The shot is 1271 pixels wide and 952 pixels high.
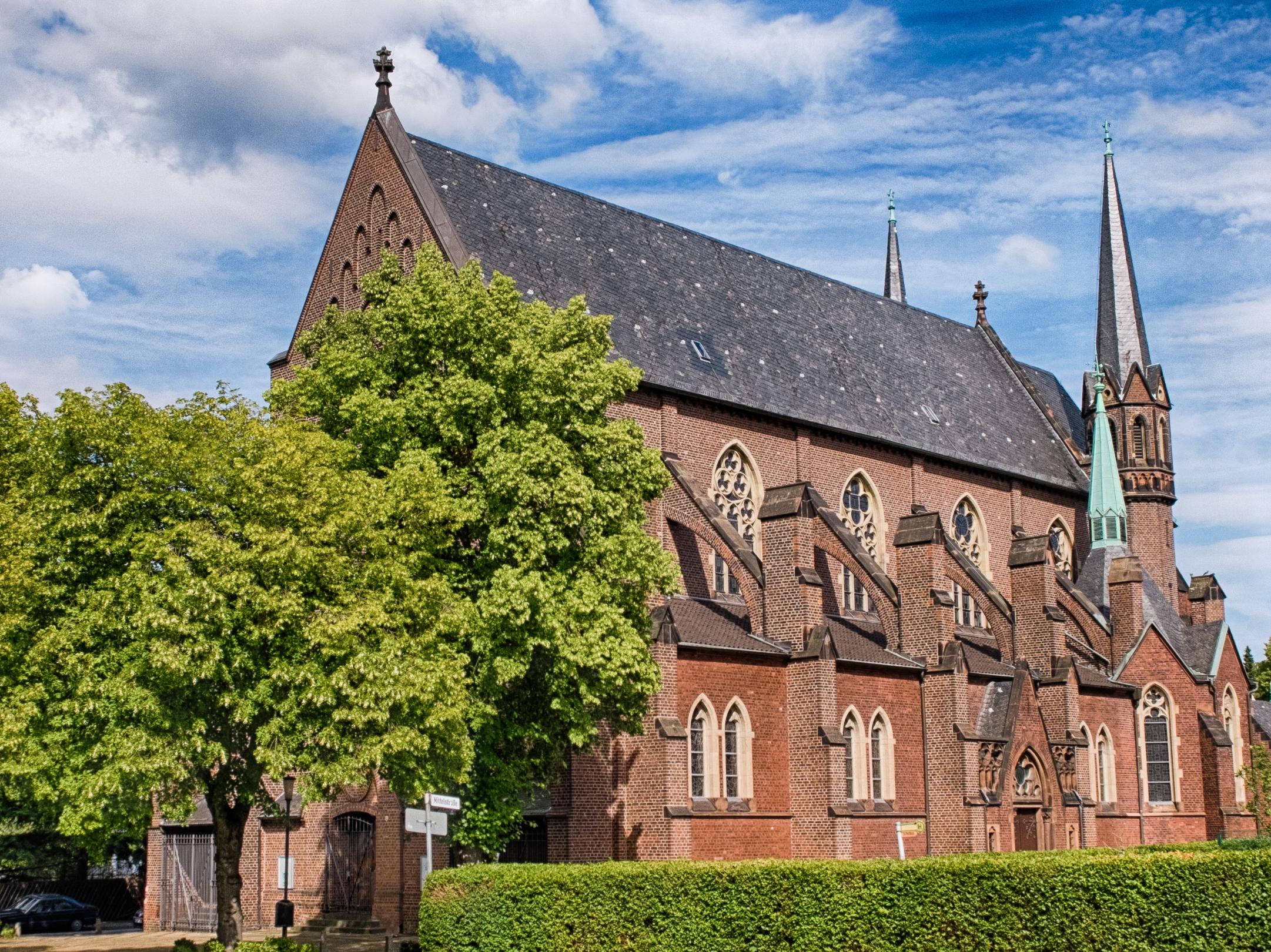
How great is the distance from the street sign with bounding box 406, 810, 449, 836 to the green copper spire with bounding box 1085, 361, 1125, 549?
31595 millimetres

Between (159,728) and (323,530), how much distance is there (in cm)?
369

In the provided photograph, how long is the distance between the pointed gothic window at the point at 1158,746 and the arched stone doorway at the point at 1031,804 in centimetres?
745

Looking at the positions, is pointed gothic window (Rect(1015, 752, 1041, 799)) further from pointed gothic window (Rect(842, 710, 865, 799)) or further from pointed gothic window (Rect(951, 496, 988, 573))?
pointed gothic window (Rect(951, 496, 988, 573))

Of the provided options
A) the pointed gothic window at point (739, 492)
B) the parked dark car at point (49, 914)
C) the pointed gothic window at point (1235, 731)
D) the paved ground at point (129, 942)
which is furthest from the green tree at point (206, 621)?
the pointed gothic window at point (1235, 731)

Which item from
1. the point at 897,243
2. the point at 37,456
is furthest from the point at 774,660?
the point at 897,243

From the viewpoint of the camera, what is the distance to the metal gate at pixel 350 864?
30344 mm

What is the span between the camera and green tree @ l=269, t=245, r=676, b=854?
22953 mm

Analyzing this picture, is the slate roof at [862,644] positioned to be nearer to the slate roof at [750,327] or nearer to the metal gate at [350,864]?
the slate roof at [750,327]

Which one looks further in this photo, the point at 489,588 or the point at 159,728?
the point at 489,588

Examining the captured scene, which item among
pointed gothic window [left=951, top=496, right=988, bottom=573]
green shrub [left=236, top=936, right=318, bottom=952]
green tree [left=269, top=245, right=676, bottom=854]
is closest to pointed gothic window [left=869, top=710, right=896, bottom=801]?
green tree [left=269, top=245, right=676, bottom=854]

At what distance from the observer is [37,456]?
2173 centimetres

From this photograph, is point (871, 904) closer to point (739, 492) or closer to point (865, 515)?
point (739, 492)

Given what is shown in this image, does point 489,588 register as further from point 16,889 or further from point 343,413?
point 16,889

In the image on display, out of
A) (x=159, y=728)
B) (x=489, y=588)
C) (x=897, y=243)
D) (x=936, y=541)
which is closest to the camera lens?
(x=159, y=728)
